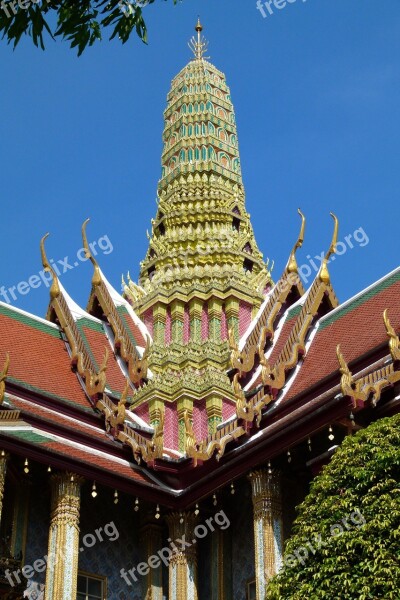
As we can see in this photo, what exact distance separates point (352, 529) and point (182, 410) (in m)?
7.38

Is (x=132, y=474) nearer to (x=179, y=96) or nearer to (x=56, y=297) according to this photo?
(x=56, y=297)

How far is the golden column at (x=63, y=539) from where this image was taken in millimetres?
13469

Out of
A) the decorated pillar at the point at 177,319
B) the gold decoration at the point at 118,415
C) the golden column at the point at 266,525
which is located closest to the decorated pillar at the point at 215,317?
the decorated pillar at the point at 177,319

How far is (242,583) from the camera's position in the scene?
14961 millimetres

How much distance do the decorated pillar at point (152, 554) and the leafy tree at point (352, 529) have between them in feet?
13.4

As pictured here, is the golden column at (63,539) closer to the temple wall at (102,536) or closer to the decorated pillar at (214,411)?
the temple wall at (102,536)

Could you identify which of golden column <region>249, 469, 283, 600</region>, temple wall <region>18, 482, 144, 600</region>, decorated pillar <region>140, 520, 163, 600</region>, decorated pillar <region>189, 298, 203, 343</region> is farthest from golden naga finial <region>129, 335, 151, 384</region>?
golden column <region>249, 469, 283, 600</region>

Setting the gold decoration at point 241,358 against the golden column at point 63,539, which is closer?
the golden column at point 63,539

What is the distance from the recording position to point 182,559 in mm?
15047

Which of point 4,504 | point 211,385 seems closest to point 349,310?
point 211,385
